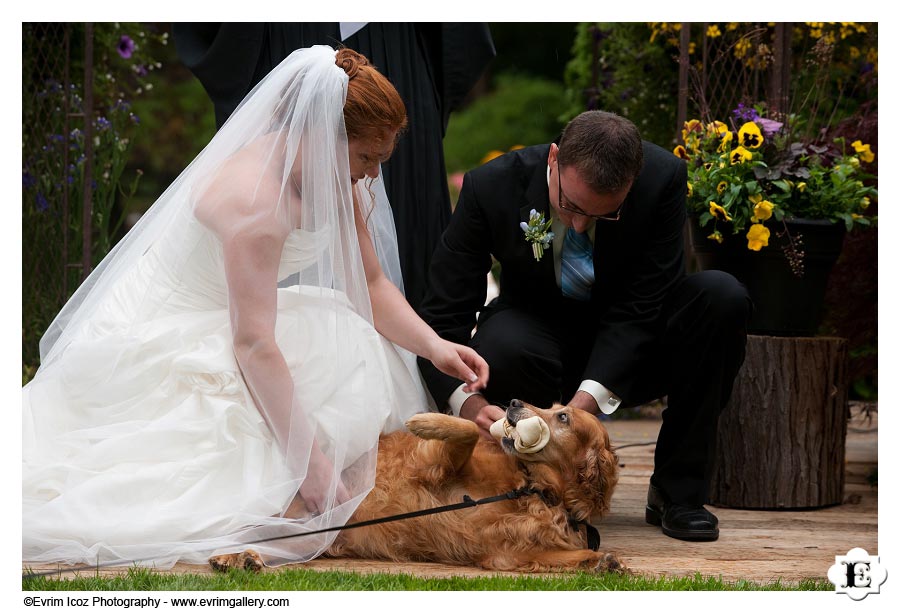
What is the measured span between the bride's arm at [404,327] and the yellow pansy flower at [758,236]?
124 centimetres

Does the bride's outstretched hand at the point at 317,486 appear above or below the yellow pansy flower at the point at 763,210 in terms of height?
below

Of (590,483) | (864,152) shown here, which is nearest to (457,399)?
(590,483)

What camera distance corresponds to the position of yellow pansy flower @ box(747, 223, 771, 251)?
3.67 m

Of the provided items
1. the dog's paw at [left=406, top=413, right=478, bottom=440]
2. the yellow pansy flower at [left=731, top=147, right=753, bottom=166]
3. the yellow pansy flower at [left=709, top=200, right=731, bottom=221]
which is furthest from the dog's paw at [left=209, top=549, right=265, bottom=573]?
the yellow pansy flower at [left=731, top=147, right=753, bottom=166]

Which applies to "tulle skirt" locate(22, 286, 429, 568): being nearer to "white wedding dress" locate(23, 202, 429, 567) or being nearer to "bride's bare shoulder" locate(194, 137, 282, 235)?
"white wedding dress" locate(23, 202, 429, 567)

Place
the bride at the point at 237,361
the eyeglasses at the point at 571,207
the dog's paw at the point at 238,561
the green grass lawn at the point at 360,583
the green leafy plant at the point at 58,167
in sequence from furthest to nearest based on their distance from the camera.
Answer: the green leafy plant at the point at 58,167, the eyeglasses at the point at 571,207, the bride at the point at 237,361, the dog's paw at the point at 238,561, the green grass lawn at the point at 360,583

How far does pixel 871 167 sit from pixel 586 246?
155 centimetres

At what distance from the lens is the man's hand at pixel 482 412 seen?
126 inches

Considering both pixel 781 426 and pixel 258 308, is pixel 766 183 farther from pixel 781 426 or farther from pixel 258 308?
pixel 258 308

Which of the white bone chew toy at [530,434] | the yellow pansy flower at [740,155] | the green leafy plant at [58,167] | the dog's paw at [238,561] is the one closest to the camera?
the dog's paw at [238,561]

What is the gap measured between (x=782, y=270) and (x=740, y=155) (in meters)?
0.48

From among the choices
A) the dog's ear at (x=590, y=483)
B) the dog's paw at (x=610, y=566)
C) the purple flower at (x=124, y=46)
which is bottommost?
the dog's paw at (x=610, y=566)

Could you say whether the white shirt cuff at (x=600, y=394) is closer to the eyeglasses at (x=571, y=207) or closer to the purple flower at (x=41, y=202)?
the eyeglasses at (x=571, y=207)

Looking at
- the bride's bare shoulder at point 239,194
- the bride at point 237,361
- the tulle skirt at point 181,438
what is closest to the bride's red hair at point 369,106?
the bride at point 237,361
